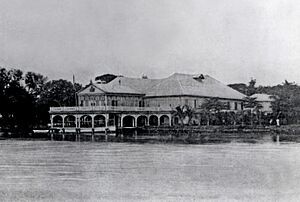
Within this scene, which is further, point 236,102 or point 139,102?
point 236,102

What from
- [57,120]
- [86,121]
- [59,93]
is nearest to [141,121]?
[86,121]

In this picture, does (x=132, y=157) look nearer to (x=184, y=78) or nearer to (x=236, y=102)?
(x=184, y=78)

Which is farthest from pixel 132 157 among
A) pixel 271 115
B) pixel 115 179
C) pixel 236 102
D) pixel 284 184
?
pixel 236 102

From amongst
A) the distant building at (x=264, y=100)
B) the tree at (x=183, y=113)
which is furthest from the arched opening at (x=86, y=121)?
the distant building at (x=264, y=100)

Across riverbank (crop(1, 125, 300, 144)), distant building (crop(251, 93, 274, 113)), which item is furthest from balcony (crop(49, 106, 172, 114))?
distant building (crop(251, 93, 274, 113))

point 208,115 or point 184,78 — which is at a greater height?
point 184,78

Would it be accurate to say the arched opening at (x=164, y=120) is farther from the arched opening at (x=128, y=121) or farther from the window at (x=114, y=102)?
the window at (x=114, y=102)
